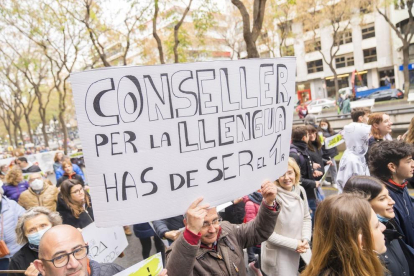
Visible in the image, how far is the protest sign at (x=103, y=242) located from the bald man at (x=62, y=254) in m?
1.06

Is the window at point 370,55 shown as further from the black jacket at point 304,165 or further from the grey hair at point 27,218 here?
the grey hair at point 27,218

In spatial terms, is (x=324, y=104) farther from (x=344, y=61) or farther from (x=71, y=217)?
(x=71, y=217)

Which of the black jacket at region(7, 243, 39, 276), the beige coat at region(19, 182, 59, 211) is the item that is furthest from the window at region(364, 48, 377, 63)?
the black jacket at region(7, 243, 39, 276)

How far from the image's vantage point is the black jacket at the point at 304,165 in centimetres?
407

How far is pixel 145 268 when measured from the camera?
1916mm

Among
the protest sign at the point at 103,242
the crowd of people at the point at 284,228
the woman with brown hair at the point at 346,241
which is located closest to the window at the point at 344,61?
the crowd of people at the point at 284,228

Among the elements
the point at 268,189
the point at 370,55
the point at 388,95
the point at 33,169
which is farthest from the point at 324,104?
the point at 268,189

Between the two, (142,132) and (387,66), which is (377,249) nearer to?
(142,132)

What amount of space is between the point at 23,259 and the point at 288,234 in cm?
229

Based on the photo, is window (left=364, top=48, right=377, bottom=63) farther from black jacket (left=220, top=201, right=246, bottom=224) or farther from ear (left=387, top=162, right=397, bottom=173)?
ear (left=387, top=162, right=397, bottom=173)

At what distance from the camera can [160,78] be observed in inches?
63.4

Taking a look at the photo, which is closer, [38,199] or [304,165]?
[304,165]

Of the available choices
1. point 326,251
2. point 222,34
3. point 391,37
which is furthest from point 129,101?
point 391,37

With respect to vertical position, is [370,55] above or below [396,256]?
above
